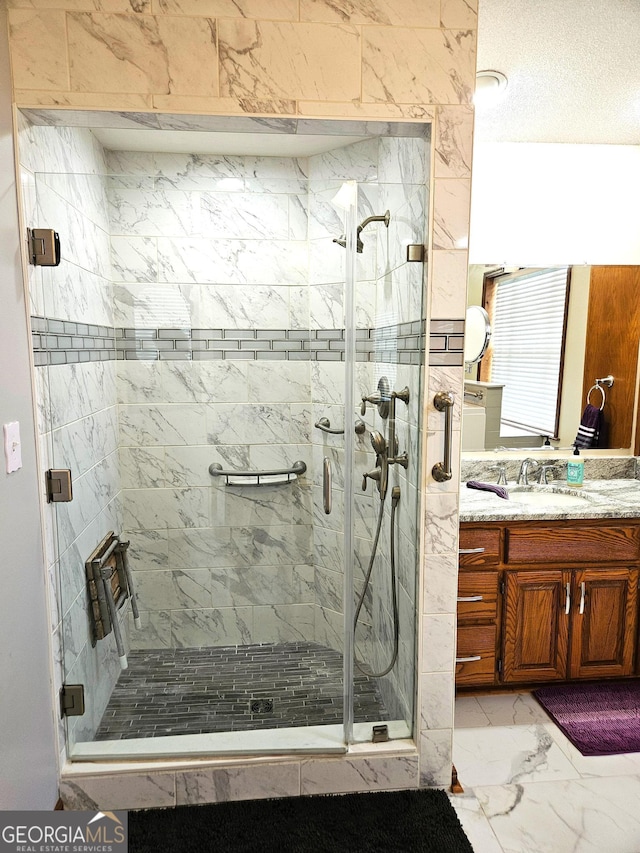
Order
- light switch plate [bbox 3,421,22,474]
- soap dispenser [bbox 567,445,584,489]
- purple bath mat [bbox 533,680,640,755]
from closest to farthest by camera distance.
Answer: light switch plate [bbox 3,421,22,474], purple bath mat [bbox 533,680,640,755], soap dispenser [bbox 567,445,584,489]

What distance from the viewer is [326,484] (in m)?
2.22

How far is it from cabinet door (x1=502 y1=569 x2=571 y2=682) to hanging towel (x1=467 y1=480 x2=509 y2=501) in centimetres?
38

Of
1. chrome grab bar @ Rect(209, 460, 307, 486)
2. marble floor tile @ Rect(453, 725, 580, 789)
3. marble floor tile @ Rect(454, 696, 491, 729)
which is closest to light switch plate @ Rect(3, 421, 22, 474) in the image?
chrome grab bar @ Rect(209, 460, 307, 486)

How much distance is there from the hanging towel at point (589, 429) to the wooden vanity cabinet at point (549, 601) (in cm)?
62

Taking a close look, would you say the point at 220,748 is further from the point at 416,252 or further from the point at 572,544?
the point at 416,252

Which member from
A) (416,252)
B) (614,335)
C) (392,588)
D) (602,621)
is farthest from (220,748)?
(614,335)

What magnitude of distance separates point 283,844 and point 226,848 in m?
0.17

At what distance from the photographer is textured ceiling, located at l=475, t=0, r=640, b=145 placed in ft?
5.64

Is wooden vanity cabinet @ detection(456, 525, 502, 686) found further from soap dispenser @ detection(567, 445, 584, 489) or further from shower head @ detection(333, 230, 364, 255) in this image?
shower head @ detection(333, 230, 364, 255)

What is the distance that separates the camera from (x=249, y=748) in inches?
74.9

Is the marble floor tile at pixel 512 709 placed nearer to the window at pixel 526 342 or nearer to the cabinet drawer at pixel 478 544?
the cabinet drawer at pixel 478 544

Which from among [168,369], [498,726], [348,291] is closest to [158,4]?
[348,291]

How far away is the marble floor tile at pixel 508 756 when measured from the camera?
203 centimetres

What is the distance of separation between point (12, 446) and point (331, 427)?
1111 mm
